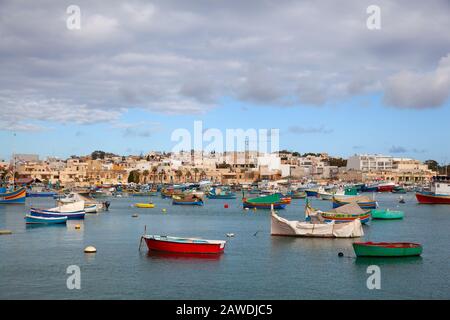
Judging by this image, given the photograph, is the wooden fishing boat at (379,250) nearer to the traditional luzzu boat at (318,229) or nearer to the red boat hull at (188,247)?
the red boat hull at (188,247)

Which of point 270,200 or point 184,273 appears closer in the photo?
point 184,273

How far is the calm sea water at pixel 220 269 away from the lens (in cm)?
2562

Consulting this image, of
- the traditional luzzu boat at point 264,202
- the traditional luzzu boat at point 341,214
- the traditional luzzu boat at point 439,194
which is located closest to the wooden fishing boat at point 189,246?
the traditional luzzu boat at point 341,214

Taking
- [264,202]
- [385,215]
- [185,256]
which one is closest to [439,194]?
[264,202]

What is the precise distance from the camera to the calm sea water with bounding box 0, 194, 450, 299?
25625 mm

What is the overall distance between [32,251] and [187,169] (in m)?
156

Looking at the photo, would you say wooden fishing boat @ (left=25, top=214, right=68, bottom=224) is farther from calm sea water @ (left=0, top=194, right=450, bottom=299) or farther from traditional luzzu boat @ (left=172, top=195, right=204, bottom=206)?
traditional luzzu boat @ (left=172, top=195, right=204, bottom=206)

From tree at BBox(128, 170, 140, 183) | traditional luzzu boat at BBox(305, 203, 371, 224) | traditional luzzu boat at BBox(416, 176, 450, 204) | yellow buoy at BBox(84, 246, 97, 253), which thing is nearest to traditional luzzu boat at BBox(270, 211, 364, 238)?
traditional luzzu boat at BBox(305, 203, 371, 224)

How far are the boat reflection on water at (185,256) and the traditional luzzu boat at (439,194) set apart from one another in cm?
6733

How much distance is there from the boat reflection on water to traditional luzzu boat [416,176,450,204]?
67328 millimetres

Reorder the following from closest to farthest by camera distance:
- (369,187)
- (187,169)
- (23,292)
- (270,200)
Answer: (23,292) < (270,200) < (369,187) < (187,169)
